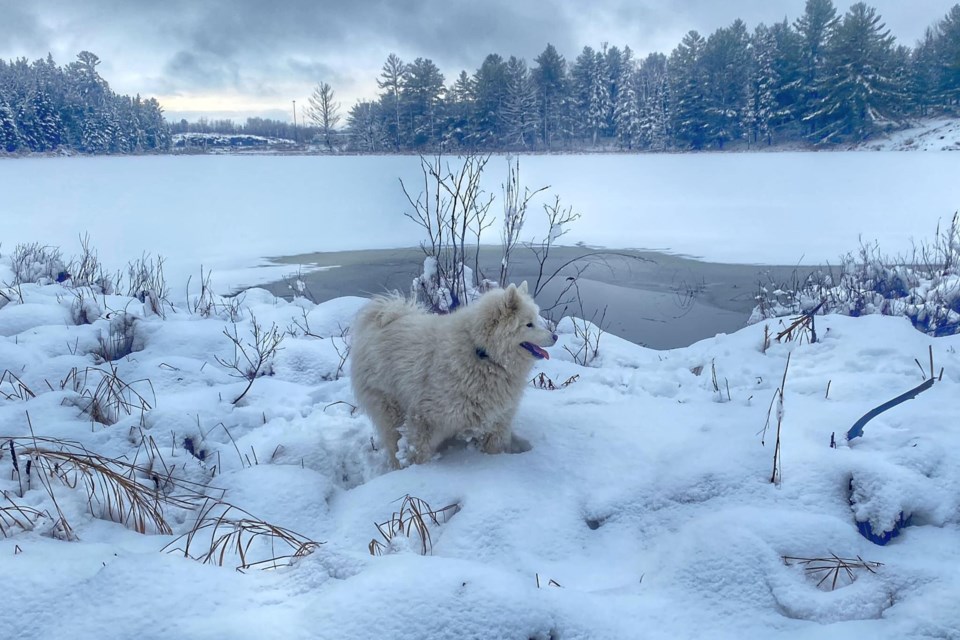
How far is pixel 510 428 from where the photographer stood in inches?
137

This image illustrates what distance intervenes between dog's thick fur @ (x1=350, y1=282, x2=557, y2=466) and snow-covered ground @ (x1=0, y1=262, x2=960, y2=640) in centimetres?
21

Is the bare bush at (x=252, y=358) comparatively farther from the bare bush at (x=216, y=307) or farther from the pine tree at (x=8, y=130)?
the pine tree at (x=8, y=130)

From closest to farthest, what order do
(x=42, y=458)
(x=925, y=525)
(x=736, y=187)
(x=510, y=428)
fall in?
(x=925, y=525)
(x=42, y=458)
(x=510, y=428)
(x=736, y=187)

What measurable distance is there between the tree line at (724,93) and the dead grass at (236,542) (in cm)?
2305

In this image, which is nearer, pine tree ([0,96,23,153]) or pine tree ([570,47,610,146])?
pine tree ([570,47,610,146])

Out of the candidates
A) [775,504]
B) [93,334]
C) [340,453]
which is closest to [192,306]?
[93,334]

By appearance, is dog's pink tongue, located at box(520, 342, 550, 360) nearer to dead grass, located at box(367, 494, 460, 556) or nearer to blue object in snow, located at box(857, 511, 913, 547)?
dead grass, located at box(367, 494, 460, 556)

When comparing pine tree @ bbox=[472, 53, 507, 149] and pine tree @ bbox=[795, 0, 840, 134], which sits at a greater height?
pine tree @ bbox=[795, 0, 840, 134]

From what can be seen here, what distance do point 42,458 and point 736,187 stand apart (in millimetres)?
21792

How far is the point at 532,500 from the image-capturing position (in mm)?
2873

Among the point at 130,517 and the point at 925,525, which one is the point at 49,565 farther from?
the point at 925,525

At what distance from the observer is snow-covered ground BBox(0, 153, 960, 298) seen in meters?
10.9

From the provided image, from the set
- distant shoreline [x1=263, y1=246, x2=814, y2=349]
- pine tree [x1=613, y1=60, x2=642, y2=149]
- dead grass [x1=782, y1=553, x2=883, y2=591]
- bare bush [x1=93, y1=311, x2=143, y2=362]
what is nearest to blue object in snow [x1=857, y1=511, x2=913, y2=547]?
dead grass [x1=782, y1=553, x2=883, y2=591]

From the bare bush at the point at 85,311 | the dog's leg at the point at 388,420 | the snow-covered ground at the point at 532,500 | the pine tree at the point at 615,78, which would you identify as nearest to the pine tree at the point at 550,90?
the pine tree at the point at 615,78
